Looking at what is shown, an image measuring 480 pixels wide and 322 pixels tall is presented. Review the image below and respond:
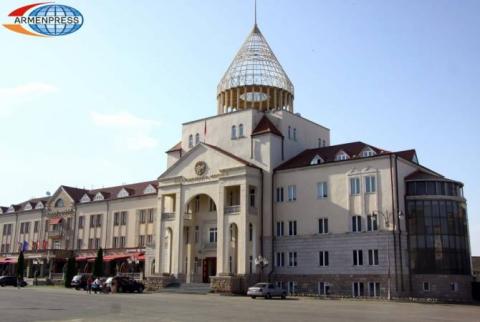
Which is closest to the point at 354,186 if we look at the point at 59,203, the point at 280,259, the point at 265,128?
the point at 280,259

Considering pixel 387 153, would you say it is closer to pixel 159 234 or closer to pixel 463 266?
pixel 463 266

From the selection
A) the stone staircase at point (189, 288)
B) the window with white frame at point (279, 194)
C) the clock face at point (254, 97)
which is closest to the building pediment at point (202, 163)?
the window with white frame at point (279, 194)

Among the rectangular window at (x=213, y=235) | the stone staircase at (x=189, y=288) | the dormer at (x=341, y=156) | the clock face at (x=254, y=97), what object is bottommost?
the stone staircase at (x=189, y=288)

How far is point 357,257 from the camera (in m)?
48.8

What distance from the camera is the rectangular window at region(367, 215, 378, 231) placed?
4817 centimetres

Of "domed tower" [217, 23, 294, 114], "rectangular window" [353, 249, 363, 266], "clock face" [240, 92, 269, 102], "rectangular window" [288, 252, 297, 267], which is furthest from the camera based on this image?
"clock face" [240, 92, 269, 102]

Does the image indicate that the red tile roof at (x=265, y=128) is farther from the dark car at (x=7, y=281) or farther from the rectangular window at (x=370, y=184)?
the dark car at (x=7, y=281)

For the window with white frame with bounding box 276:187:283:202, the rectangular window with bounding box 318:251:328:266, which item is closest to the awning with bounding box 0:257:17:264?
the window with white frame with bounding box 276:187:283:202

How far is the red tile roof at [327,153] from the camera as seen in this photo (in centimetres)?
5319

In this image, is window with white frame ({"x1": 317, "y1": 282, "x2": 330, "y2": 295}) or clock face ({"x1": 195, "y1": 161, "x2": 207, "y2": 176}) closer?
window with white frame ({"x1": 317, "y1": 282, "x2": 330, "y2": 295})

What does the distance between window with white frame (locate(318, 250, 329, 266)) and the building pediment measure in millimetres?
11472

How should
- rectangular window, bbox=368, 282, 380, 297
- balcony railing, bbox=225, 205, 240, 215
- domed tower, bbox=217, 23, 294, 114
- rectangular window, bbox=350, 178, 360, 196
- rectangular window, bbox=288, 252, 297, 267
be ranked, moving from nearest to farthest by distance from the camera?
rectangular window, bbox=368, 282, 380, 297 < rectangular window, bbox=350, 178, 360, 196 < rectangular window, bbox=288, 252, 297, 267 < balcony railing, bbox=225, 205, 240, 215 < domed tower, bbox=217, 23, 294, 114

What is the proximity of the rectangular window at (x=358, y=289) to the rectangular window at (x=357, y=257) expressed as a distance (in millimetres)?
1758

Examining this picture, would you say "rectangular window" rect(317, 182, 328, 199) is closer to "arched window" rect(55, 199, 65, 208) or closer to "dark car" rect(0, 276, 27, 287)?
"dark car" rect(0, 276, 27, 287)
